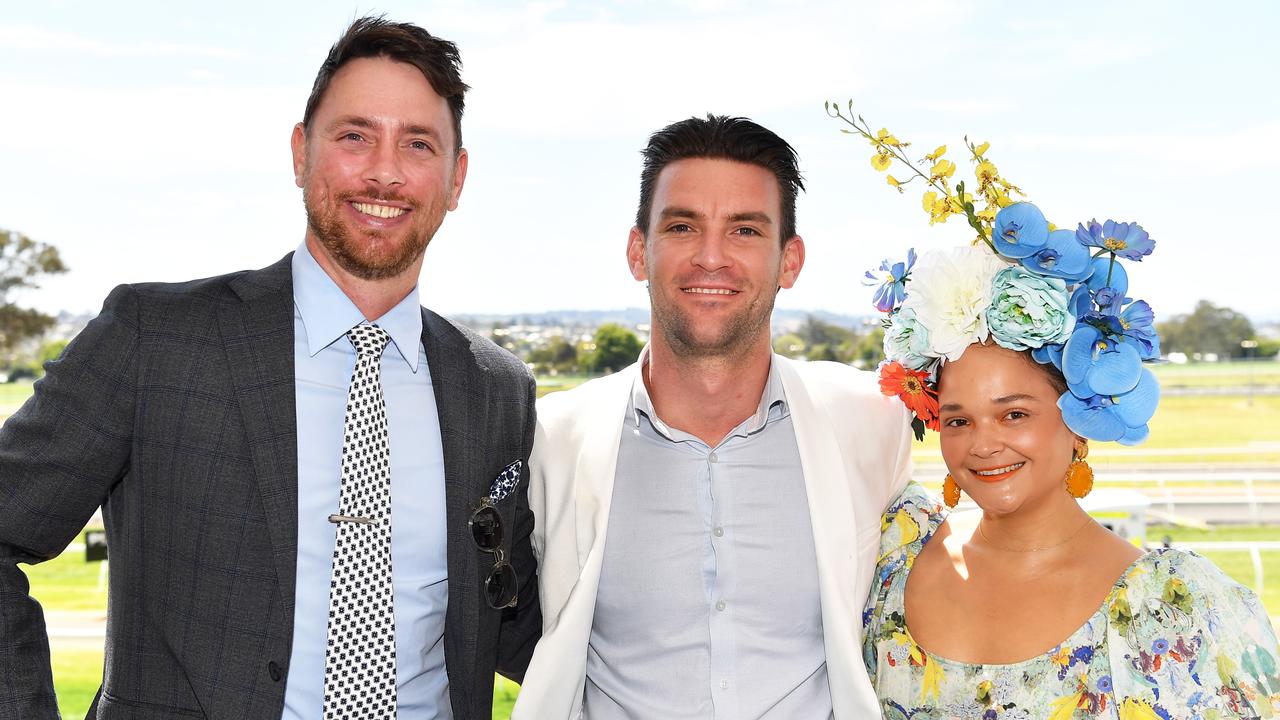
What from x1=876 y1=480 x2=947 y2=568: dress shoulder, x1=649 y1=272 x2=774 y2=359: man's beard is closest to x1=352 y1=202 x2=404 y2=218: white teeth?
x1=649 y1=272 x2=774 y2=359: man's beard

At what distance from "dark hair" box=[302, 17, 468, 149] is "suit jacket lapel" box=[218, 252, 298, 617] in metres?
0.49

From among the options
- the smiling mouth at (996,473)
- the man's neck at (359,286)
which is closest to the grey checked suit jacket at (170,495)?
the man's neck at (359,286)

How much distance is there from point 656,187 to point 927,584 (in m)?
1.28

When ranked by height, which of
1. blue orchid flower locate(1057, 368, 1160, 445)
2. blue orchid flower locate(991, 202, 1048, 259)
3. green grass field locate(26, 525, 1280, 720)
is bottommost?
green grass field locate(26, 525, 1280, 720)

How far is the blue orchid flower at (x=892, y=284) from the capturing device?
8.51 feet

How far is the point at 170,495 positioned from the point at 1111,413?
6.78 feet

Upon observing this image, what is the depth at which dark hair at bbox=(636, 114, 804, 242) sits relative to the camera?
2762 mm

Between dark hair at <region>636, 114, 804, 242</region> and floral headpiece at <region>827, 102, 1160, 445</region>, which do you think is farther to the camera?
dark hair at <region>636, 114, 804, 242</region>

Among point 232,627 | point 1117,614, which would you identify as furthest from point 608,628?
point 1117,614

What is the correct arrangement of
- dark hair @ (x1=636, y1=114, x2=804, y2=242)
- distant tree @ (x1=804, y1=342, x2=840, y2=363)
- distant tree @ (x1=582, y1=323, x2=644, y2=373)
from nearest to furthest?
dark hair @ (x1=636, y1=114, x2=804, y2=242), distant tree @ (x1=582, y1=323, x2=644, y2=373), distant tree @ (x1=804, y1=342, x2=840, y2=363)

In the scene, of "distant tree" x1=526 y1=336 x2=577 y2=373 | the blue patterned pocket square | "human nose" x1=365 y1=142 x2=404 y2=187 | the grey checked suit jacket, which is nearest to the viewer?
the grey checked suit jacket

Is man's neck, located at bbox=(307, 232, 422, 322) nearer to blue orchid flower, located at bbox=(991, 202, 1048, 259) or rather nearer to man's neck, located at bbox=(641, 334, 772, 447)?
man's neck, located at bbox=(641, 334, 772, 447)

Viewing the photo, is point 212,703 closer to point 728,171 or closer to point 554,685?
point 554,685

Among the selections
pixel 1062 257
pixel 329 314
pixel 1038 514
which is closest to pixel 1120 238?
pixel 1062 257
